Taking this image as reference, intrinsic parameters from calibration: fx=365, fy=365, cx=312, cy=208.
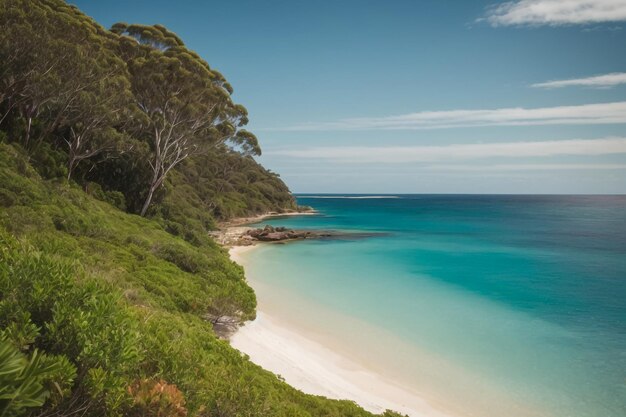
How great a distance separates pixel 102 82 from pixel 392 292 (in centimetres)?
2146

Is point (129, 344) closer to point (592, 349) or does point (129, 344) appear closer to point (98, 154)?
point (592, 349)

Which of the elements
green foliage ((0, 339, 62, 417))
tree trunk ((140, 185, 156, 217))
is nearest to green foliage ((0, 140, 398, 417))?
green foliage ((0, 339, 62, 417))

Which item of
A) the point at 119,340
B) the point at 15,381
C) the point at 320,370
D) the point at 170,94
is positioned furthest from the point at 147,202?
the point at 15,381

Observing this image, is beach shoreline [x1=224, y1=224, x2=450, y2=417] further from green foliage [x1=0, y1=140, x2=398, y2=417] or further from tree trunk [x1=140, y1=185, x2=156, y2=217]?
tree trunk [x1=140, y1=185, x2=156, y2=217]

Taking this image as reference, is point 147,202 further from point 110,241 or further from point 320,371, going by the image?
point 320,371

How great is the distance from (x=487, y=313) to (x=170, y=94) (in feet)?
80.5

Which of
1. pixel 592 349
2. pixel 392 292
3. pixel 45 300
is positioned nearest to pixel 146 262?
pixel 45 300

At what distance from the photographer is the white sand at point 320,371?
10266mm

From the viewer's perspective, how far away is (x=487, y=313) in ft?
64.7

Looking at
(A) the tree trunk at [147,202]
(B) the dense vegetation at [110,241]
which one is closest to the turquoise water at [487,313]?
(B) the dense vegetation at [110,241]

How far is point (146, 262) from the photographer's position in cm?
1374

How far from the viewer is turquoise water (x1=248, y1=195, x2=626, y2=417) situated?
11688 millimetres

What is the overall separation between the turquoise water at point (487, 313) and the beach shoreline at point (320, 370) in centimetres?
105

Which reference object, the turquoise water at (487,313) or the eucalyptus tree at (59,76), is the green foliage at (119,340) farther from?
the eucalyptus tree at (59,76)
